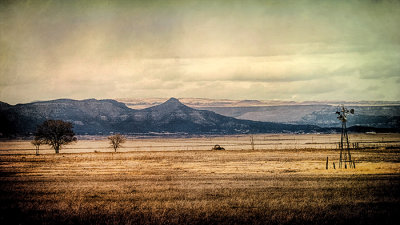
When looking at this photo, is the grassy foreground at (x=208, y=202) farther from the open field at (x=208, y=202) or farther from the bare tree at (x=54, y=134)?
the bare tree at (x=54, y=134)

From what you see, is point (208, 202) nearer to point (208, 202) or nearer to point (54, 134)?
point (208, 202)

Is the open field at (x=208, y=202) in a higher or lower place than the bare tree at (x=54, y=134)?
lower

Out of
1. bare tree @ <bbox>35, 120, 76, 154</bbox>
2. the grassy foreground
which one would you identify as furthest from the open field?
bare tree @ <bbox>35, 120, 76, 154</bbox>

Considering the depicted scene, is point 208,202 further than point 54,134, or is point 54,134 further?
point 54,134

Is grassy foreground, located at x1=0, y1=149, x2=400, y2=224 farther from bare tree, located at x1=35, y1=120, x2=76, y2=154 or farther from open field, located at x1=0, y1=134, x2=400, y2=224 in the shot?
bare tree, located at x1=35, y1=120, x2=76, y2=154

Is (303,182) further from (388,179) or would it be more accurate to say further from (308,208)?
(308,208)

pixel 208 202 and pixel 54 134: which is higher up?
pixel 54 134

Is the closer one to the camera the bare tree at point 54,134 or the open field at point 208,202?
the open field at point 208,202

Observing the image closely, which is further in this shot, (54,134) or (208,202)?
(54,134)

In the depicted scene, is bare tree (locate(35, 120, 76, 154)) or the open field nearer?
the open field

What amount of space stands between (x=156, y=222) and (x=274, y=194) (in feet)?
35.7

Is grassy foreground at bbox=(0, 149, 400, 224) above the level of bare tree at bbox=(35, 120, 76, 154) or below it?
below

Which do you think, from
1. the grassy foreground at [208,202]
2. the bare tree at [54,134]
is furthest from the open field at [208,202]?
the bare tree at [54,134]

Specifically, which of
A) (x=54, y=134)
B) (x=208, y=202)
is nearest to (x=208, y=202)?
(x=208, y=202)
